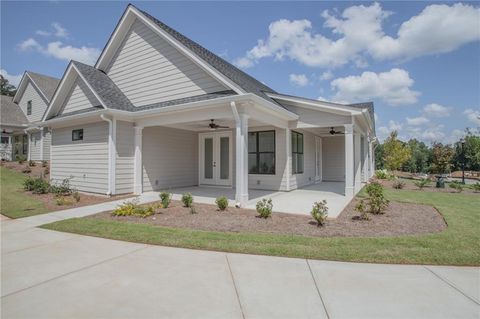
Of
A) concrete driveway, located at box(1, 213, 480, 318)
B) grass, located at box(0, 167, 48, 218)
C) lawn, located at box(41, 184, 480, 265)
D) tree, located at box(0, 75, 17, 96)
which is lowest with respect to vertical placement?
concrete driveway, located at box(1, 213, 480, 318)

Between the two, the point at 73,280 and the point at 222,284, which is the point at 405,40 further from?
the point at 73,280

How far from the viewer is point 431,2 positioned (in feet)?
31.7

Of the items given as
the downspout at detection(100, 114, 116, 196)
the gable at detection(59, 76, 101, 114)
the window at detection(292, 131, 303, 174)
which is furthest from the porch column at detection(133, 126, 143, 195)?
the window at detection(292, 131, 303, 174)

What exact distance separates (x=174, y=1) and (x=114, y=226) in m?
9.70

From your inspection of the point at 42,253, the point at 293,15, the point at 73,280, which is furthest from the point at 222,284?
the point at 293,15

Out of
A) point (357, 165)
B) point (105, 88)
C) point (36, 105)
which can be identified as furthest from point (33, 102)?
point (357, 165)

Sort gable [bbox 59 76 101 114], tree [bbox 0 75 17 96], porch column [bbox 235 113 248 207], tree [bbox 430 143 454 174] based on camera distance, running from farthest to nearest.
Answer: tree [bbox 0 75 17 96] < tree [bbox 430 143 454 174] < gable [bbox 59 76 101 114] < porch column [bbox 235 113 248 207]

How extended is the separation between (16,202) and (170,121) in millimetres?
6023

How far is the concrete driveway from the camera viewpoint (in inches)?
110

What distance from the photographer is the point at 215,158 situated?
44.5 ft

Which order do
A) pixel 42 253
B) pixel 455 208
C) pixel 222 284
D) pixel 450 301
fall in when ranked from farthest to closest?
1. pixel 455 208
2. pixel 42 253
3. pixel 222 284
4. pixel 450 301

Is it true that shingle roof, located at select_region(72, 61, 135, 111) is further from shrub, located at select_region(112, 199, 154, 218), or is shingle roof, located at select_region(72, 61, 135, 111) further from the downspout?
shrub, located at select_region(112, 199, 154, 218)

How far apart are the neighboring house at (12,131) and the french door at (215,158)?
1820 cm

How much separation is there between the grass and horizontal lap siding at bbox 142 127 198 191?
12.8 feet
